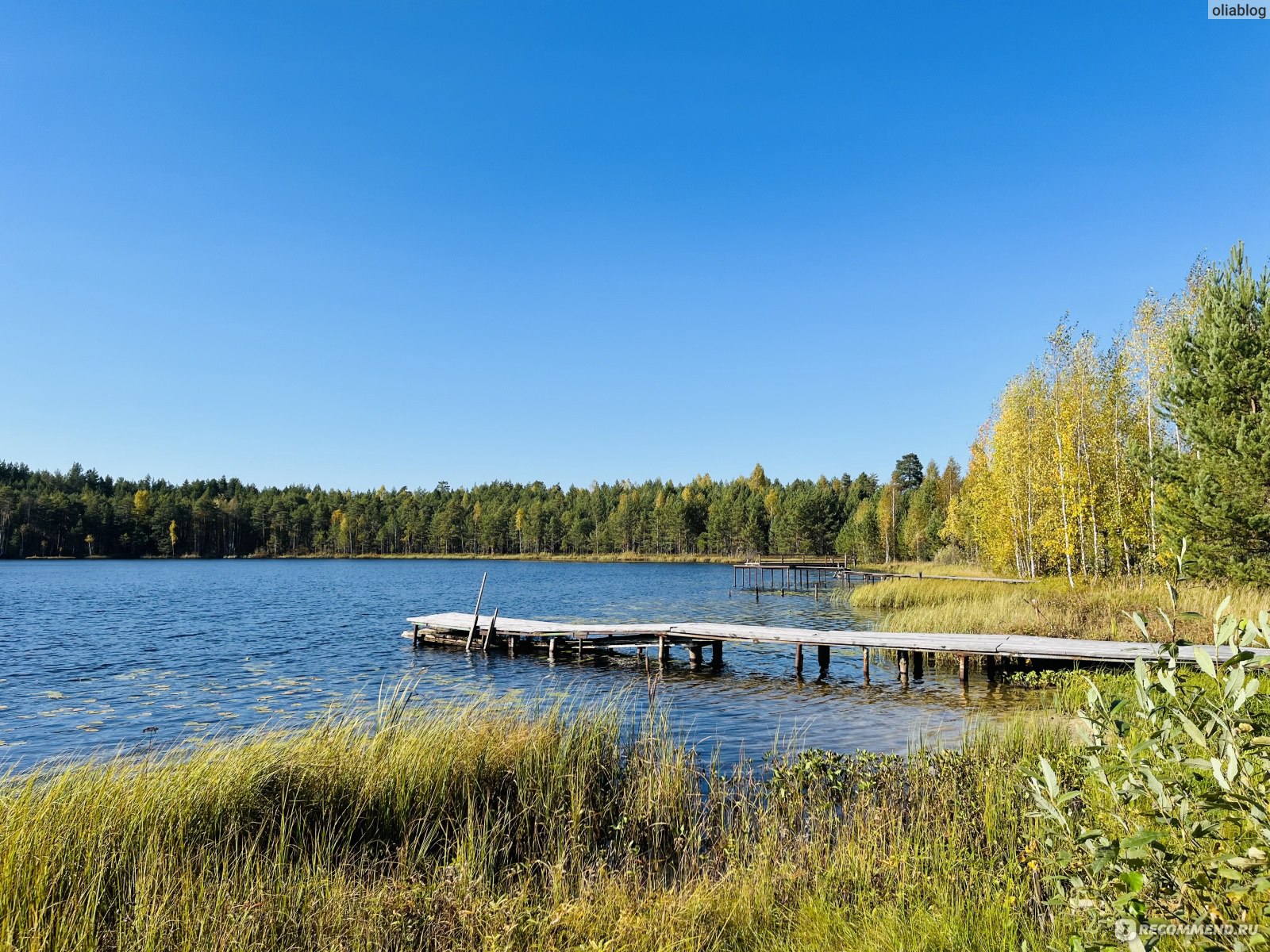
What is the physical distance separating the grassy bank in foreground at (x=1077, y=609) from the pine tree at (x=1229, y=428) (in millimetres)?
1131

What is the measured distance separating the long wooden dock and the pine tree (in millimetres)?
3008

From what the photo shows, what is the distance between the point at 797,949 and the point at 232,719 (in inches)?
519

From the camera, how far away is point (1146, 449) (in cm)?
2394

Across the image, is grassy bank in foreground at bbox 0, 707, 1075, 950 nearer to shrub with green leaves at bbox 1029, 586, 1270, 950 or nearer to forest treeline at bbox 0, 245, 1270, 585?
shrub with green leaves at bbox 1029, 586, 1270, 950

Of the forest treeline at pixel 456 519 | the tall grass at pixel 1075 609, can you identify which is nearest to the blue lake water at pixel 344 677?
the tall grass at pixel 1075 609

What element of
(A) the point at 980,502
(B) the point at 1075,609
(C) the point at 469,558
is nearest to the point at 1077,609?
(B) the point at 1075,609

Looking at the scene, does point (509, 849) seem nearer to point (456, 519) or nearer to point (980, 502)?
point (980, 502)

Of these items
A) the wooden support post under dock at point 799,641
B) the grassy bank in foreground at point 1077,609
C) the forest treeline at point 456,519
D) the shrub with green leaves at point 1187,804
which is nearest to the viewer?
the shrub with green leaves at point 1187,804

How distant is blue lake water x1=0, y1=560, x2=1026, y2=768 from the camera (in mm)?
13922

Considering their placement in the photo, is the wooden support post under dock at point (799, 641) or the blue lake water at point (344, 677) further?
the wooden support post under dock at point (799, 641)

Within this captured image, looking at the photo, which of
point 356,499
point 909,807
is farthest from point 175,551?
point 909,807

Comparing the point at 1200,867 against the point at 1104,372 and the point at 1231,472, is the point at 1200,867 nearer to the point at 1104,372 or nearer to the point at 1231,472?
the point at 1231,472

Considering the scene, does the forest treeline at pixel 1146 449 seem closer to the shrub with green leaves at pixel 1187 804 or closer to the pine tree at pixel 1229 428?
the pine tree at pixel 1229 428

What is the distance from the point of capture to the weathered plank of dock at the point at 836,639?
16734 millimetres
